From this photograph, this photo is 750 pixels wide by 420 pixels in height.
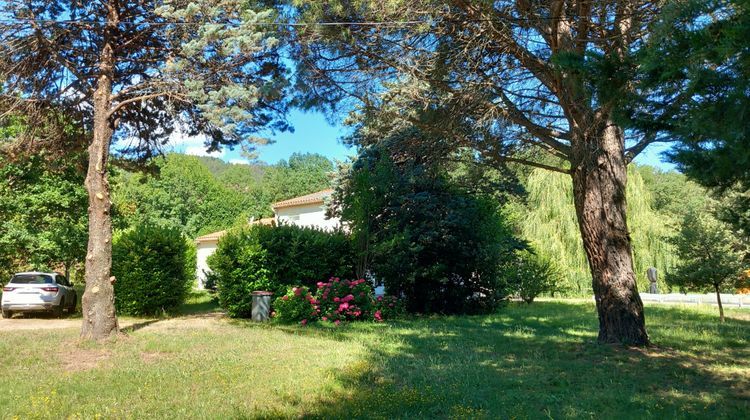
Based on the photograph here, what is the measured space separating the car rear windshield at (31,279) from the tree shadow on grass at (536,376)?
8.70m

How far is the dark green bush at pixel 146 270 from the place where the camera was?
14039mm

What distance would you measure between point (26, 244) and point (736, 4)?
1952 cm

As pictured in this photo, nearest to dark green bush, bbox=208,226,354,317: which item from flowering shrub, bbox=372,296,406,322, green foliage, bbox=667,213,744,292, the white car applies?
flowering shrub, bbox=372,296,406,322

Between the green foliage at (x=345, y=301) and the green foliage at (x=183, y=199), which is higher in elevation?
the green foliage at (x=183, y=199)

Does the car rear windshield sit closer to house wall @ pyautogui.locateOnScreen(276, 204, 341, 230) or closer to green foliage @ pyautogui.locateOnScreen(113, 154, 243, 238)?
house wall @ pyautogui.locateOnScreen(276, 204, 341, 230)

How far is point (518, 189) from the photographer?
1705 cm

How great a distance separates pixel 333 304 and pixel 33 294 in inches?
336

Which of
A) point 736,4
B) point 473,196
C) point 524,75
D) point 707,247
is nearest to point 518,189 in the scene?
point 473,196

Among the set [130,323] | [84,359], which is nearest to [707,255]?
[84,359]

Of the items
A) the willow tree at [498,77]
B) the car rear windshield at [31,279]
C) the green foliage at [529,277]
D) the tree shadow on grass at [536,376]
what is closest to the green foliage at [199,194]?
the green foliage at [529,277]

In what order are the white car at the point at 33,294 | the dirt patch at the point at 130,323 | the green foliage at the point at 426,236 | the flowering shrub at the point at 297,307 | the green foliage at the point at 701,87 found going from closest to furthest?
1. the green foliage at the point at 701,87
2. the dirt patch at the point at 130,323
3. the flowering shrub at the point at 297,307
4. the white car at the point at 33,294
5. the green foliage at the point at 426,236

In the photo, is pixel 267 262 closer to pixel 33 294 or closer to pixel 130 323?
pixel 130 323

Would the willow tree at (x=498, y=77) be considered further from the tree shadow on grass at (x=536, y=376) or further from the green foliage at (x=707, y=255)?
the green foliage at (x=707, y=255)

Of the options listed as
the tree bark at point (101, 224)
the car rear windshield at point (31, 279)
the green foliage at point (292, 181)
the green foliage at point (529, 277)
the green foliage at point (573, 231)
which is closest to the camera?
the tree bark at point (101, 224)
